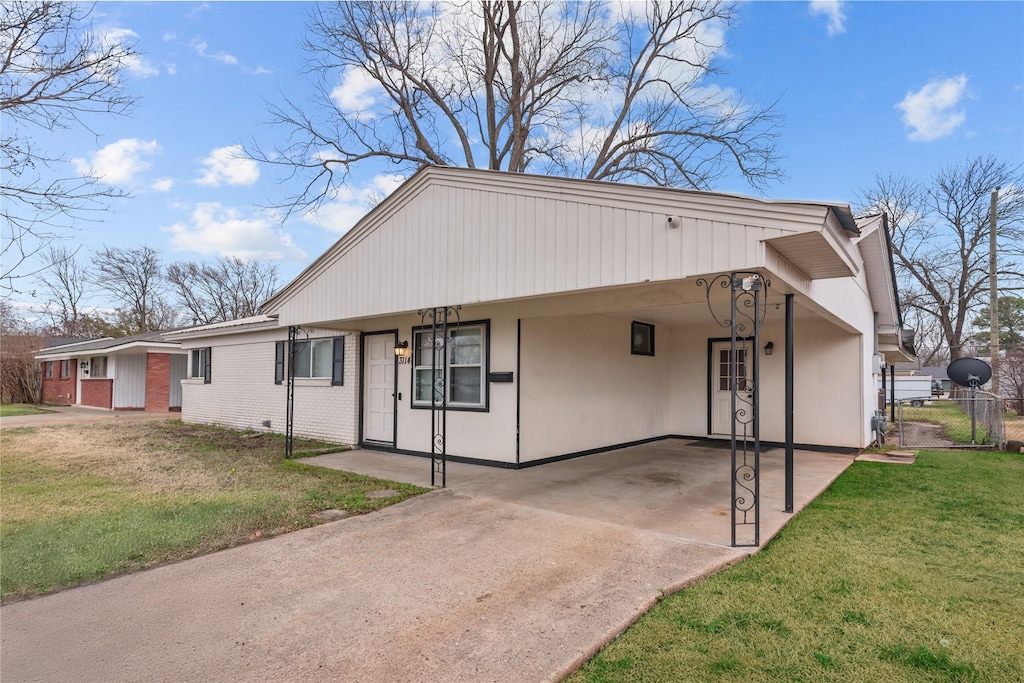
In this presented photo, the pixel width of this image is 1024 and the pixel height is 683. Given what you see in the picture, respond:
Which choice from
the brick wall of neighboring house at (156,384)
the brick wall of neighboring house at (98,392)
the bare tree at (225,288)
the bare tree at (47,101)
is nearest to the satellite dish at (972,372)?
the bare tree at (47,101)

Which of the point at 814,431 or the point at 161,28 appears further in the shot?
the point at 814,431

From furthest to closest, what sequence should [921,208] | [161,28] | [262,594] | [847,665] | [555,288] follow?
[921,208], [161,28], [555,288], [262,594], [847,665]

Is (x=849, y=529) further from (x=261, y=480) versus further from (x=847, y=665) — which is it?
(x=261, y=480)

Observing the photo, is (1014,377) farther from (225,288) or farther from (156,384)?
(225,288)

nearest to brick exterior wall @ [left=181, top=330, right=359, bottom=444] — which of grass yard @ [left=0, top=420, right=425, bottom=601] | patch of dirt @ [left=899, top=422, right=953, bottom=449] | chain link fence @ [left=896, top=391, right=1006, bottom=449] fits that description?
grass yard @ [left=0, top=420, right=425, bottom=601]

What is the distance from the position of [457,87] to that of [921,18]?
11710 mm

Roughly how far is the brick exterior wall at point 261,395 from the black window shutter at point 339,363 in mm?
→ 104

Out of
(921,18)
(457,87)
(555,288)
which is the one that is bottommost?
(555,288)

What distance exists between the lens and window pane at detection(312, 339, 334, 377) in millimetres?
10211

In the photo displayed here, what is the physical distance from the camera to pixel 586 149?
57.8 ft

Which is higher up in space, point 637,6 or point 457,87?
point 637,6

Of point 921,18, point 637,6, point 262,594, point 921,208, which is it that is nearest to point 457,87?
point 637,6

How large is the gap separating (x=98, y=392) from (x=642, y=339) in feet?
69.1

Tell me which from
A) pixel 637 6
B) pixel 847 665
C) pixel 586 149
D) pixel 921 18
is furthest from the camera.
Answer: pixel 586 149
